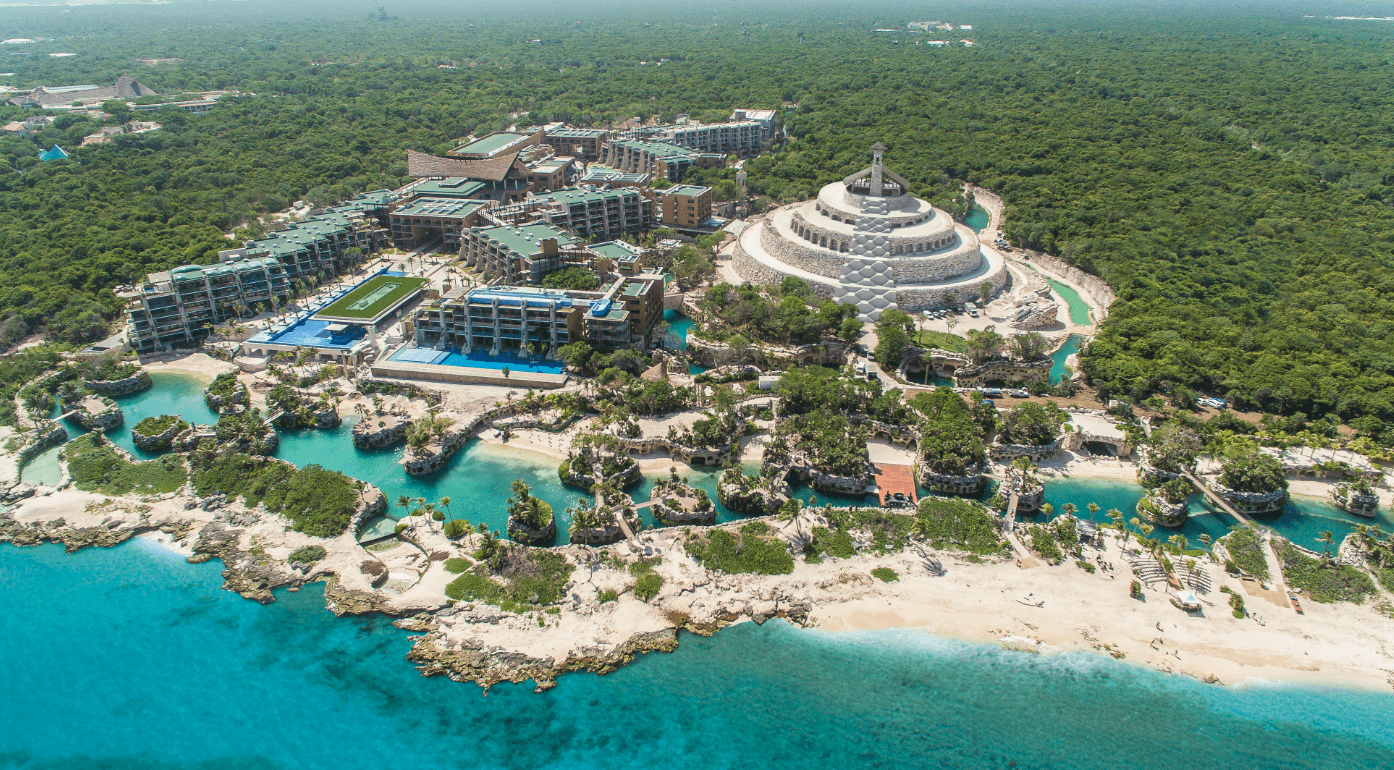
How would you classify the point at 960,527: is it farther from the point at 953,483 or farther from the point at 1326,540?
the point at 1326,540

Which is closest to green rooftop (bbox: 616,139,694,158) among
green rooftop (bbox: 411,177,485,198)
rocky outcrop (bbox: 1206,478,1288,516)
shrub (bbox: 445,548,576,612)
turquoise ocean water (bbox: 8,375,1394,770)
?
green rooftop (bbox: 411,177,485,198)

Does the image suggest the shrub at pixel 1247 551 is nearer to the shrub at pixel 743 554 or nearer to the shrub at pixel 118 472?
the shrub at pixel 743 554

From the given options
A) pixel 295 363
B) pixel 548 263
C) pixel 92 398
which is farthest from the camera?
pixel 548 263

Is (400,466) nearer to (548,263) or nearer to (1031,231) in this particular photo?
(548,263)

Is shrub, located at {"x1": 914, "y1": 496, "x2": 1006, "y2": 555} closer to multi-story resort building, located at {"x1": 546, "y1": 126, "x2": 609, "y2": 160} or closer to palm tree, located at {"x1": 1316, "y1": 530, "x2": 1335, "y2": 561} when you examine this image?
palm tree, located at {"x1": 1316, "y1": 530, "x2": 1335, "y2": 561}

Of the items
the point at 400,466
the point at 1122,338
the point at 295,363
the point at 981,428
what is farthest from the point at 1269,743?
the point at 295,363

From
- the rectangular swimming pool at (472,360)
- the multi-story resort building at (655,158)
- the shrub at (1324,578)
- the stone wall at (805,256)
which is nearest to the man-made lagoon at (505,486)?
the shrub at (1324,578)
